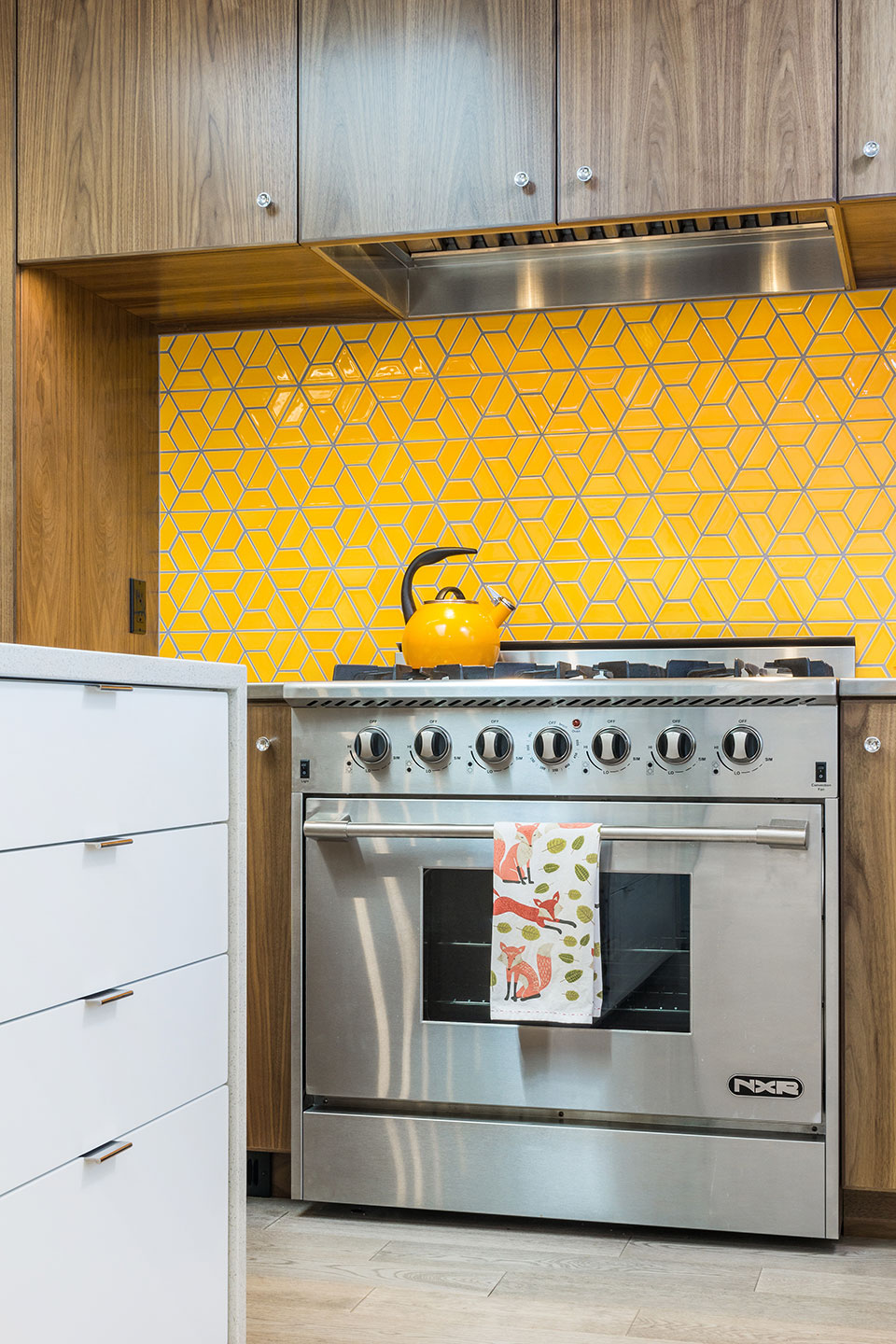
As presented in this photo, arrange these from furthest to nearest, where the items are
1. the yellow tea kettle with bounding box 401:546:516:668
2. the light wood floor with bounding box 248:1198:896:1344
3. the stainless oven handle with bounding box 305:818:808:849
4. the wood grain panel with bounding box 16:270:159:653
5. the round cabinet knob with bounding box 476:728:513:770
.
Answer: the wood grain panel with bounding box 16:270:159:653 → the yellow tea kettle with bounding box 401:546:516:668 → the round cabinet knob with bounding box 476:728:513:770 → the stainless oven handle with bounding box 305:818:808:849 → the light wood floor with bounding box 248:1198:896:1344

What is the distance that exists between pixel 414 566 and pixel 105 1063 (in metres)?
1.50

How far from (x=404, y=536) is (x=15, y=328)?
0.86 meters

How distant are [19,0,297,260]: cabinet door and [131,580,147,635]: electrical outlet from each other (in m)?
0.71

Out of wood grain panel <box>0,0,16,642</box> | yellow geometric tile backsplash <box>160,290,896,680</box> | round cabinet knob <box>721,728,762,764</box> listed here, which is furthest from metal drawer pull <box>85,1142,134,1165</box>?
yellow geometric tile backsplash <box>160,290,896,680</box>

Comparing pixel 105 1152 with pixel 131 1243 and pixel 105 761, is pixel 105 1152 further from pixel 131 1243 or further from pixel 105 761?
pixel 105 761

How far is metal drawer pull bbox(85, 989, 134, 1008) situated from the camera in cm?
131

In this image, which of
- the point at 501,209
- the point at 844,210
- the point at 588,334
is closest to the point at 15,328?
the point at 501,209

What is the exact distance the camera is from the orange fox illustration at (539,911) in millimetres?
2184

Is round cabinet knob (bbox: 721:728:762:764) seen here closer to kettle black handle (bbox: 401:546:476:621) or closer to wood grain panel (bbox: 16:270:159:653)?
kettle black handle (bbox: 401:546:476:621)

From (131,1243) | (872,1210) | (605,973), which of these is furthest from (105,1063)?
(872,1210)

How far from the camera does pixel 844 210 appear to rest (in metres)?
2.24

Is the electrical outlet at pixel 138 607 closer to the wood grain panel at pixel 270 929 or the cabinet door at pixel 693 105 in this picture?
the wood grain panel at pixel 270 929

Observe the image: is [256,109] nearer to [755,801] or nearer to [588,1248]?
[755,801]

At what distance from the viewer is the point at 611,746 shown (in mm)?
2205
